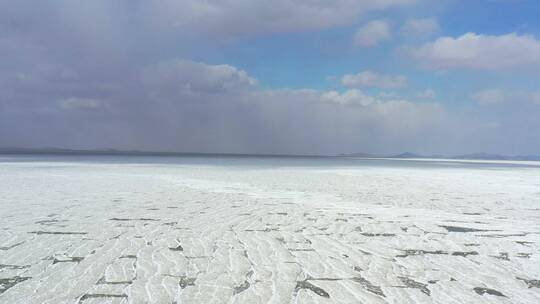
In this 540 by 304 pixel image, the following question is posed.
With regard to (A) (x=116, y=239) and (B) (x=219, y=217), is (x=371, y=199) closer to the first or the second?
(B) (x=219, y=217)

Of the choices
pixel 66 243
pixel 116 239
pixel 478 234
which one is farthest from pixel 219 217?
pixel 478 234

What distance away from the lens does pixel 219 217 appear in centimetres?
772

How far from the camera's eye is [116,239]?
575cm

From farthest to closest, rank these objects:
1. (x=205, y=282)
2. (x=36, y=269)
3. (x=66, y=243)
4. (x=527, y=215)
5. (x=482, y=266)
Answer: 1. (x=527, y=215)
2. (x=66, y=243)
3. (x=482, y=266)
4. (x=36, y=269)
5. (x=205, y=282)

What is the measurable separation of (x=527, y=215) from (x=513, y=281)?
5.37m

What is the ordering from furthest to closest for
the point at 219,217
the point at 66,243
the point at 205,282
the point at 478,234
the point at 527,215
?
the point at 527,215, the point at 219,217, the point at 478,234, the point at 66,243, the point at 205,282

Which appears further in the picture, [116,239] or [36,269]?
[116,239]

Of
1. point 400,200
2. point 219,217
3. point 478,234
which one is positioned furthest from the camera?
point 400,200

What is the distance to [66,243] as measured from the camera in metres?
5.49

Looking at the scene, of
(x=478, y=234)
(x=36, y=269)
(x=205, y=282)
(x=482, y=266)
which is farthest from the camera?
(x=478, y=234)

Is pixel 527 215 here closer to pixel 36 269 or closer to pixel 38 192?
pixel 36 269

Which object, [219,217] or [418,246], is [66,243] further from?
[418,246]

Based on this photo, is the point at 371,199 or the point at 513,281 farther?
the point at 371,199

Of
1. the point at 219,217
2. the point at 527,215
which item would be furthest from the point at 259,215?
the point at 527,215
